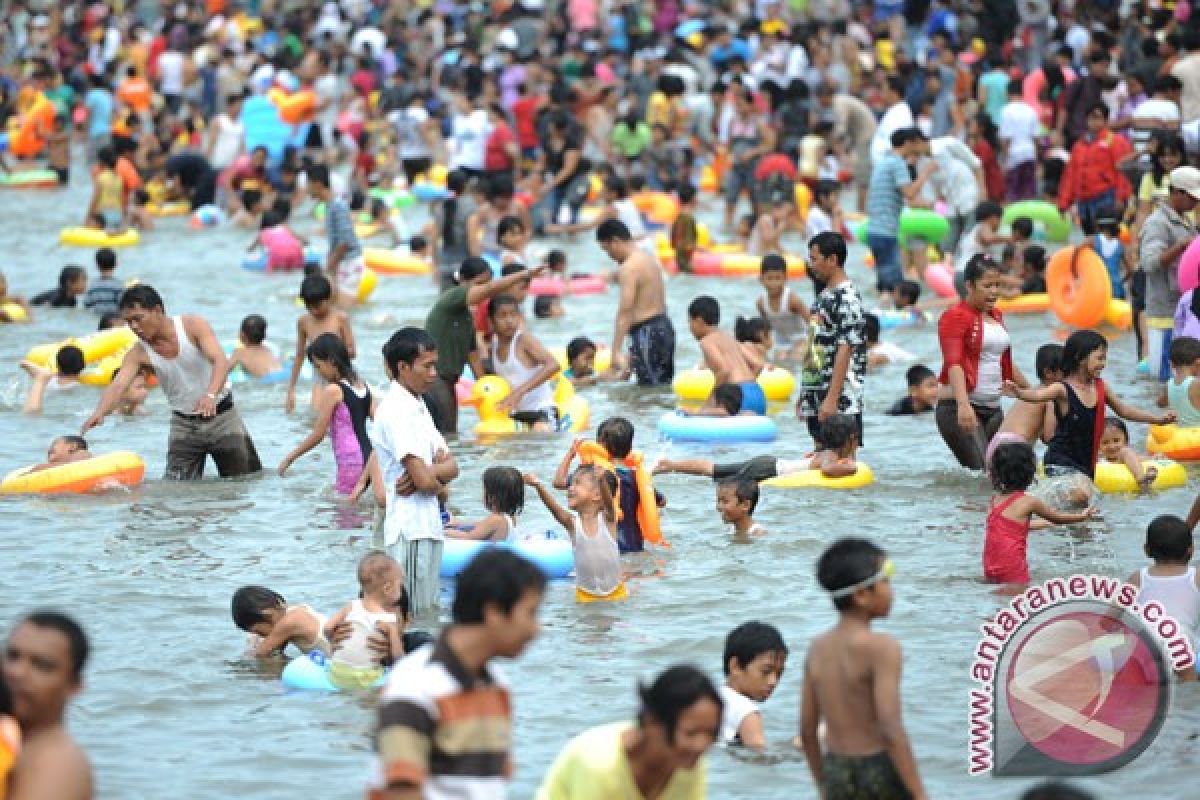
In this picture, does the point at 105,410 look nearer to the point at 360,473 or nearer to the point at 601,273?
the point at 360,473

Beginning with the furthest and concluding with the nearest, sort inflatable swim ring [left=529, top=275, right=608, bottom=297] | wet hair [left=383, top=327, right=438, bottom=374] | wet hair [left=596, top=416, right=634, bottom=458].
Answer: inflatable swim ring [left=529, top=275, right=608, bottom=297], wet hair [left=596, top=416, right=634, bottom=458], wet hair [left=383, top=327, right=438, bottom=374]

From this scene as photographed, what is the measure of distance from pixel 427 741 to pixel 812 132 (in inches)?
772

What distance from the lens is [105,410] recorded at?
1102 cm

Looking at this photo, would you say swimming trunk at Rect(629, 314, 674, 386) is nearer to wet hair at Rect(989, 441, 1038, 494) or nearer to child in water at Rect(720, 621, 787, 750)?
wet hair at Rect(989, 441, 1038, 494)

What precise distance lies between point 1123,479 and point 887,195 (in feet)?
20.1

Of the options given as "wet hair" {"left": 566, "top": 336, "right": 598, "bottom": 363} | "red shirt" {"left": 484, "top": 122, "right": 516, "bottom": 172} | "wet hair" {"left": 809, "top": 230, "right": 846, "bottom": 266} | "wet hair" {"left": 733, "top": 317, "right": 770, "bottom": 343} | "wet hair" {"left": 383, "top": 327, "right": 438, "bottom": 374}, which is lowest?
"wet hair" {"left": 566, "top": 336, "right": 598, "bottom": 363}

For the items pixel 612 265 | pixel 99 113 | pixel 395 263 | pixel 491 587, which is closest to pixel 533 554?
pixel 491 587

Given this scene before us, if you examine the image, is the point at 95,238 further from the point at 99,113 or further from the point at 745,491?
the point at 745,491

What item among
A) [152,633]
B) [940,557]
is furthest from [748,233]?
[152,633]

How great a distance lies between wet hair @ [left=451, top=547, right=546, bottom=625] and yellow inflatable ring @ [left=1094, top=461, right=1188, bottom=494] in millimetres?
6786

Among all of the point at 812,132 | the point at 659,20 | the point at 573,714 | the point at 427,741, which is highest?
the point at 659,20

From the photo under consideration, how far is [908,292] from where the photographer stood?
16344 mm

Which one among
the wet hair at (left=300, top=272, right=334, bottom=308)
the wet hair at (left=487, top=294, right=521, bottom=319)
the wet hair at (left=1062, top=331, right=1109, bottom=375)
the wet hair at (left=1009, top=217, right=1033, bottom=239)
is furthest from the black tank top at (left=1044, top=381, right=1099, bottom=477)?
the wet hair at (left=1009, top=217, right=1033, bottom=239)

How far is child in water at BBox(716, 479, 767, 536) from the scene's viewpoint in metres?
10.2
